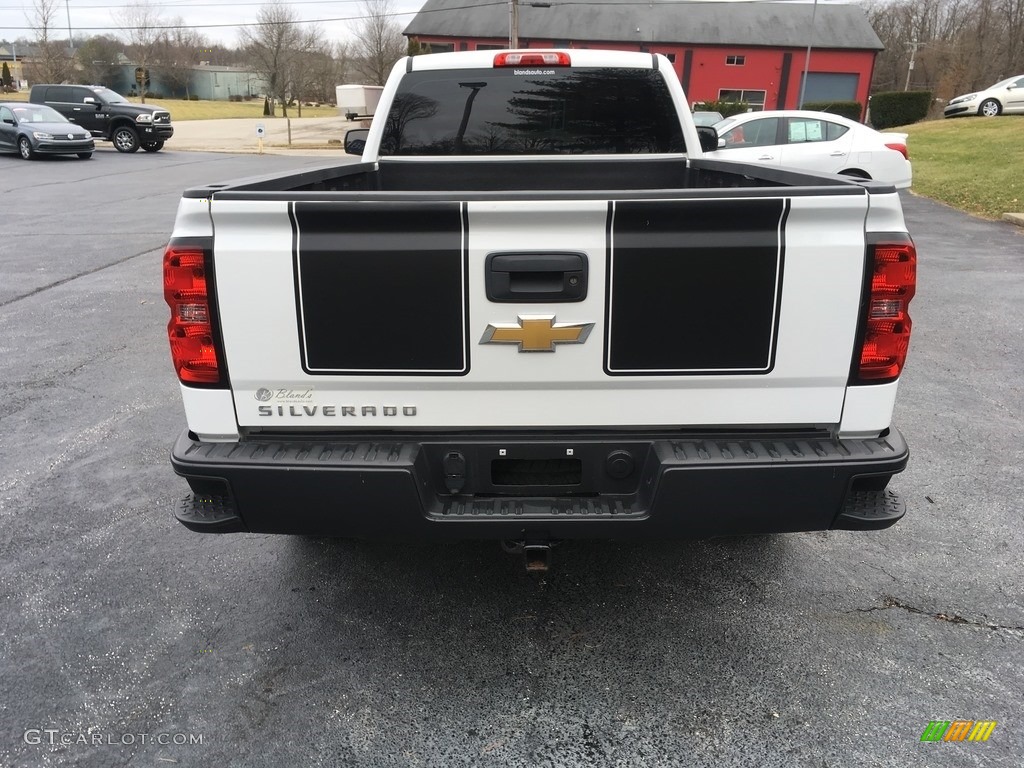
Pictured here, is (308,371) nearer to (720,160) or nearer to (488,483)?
(488,483)

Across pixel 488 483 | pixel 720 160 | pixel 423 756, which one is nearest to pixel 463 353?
pixel 488 483

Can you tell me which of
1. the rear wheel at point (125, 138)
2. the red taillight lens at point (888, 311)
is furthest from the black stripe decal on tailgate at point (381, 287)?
the rear wheel at point (125, 138)

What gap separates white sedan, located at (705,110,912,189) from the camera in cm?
A: 1280

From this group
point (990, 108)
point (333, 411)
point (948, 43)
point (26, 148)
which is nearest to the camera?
point (333, 411)

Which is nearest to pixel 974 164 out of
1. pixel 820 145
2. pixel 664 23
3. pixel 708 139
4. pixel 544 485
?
pixel 820 145

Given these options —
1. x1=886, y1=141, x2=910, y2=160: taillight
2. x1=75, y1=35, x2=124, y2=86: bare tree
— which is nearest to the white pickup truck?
x1=886, y1=141, x2=910, y2=160: taillight

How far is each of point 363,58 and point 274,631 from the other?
64.9 metres

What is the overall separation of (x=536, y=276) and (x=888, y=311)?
1128 millimetres

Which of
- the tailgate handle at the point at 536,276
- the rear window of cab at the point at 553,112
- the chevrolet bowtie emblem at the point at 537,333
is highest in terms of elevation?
the rear window of cab at the point at 553,112

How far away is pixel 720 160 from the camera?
401cm

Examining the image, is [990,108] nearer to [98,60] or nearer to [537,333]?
[537,333]

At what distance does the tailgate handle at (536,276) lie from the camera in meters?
2.35

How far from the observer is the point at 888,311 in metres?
2.44

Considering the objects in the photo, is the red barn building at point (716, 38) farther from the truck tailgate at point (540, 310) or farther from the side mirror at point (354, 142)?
the truck tailgate at point (540, 310)
